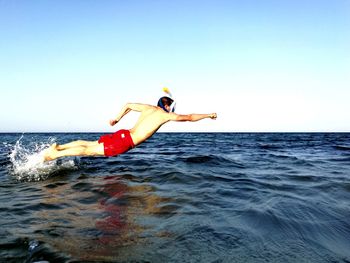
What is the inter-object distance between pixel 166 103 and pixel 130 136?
1.11 meters

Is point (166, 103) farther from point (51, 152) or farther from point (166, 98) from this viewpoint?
point (51, 152)

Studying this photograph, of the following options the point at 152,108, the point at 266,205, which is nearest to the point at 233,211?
the point at 266,205

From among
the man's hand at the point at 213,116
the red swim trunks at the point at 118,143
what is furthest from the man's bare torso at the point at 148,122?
the man's hand at the point at 213,116

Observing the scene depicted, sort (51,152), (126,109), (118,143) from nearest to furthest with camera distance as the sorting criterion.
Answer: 1. (118,143)
2. (51,152)
3. (126,109)

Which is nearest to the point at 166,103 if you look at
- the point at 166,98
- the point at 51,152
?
the point at 166,98

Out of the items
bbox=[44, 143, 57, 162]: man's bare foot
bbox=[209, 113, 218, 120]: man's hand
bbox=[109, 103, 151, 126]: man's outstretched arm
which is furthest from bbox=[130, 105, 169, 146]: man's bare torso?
bbox=[44, 143, 57, 162]: man's bare foot

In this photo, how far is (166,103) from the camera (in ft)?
22.1

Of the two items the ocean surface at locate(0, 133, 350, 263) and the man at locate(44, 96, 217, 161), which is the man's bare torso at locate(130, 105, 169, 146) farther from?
the ocean surface at locate(0, 133, 350, 263)

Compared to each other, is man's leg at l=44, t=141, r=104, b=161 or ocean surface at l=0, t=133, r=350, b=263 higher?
man's leg at l=44, t=141, r=104, b=161

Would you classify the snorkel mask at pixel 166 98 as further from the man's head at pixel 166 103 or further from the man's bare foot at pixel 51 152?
the man's bare foot at pixel 51 152

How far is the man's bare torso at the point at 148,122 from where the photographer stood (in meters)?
6.69

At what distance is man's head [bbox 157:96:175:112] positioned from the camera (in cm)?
663

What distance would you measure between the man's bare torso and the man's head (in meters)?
0.10

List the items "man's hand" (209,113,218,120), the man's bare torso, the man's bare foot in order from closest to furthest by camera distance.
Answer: "man's hand" (209,113,218,120), the man's bare torso, the man's bare foot
